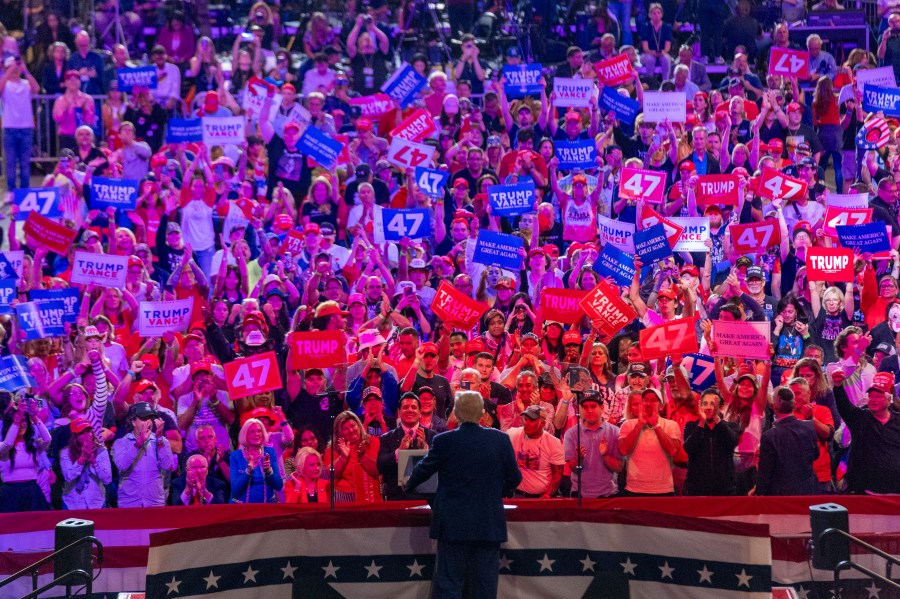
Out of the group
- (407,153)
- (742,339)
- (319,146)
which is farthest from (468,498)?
(319,146)

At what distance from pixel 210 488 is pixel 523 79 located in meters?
9.24

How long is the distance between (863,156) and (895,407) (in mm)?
7212

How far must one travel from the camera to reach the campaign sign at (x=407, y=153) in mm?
17688

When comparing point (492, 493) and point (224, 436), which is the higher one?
point (492, 493)

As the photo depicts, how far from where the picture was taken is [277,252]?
1639 cm

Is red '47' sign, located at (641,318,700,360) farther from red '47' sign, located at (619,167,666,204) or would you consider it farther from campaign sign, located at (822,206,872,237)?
campaign sign, located at (822,206,872,237)

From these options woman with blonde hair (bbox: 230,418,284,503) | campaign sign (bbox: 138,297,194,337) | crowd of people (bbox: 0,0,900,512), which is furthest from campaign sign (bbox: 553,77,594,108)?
woman with blonde hair (bbox: 230,418,284,503)

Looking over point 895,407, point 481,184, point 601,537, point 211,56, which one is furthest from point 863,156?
point 601,537

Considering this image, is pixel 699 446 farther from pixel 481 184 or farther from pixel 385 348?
pixel 481 184

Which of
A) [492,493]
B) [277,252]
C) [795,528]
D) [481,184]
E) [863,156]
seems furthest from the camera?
[863,156]

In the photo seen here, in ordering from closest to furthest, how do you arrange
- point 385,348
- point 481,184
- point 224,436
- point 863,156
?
point 224,436
point 385,348
point 481,184
point 863,156

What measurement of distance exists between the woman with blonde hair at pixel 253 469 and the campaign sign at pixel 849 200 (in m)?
7.68

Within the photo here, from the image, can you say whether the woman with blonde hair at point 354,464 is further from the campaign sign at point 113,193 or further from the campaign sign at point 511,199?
→ the campaign sign at point 113,193

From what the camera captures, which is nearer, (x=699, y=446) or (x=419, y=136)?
(x=699, y=446)
